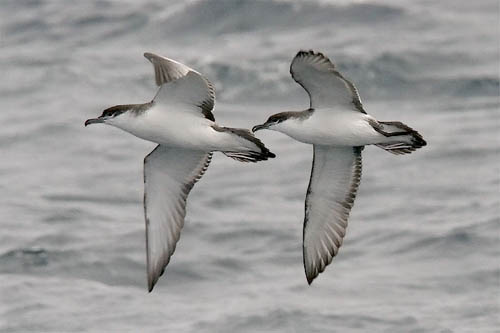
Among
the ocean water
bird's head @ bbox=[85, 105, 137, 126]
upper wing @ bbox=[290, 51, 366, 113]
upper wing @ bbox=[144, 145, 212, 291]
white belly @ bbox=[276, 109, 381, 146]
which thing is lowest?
the ocean water

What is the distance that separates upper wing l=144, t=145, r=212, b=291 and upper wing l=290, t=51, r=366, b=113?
2017 millimetres

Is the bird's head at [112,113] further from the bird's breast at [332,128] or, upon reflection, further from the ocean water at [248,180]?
the ocean water at [248,180]

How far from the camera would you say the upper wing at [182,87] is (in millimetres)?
15540

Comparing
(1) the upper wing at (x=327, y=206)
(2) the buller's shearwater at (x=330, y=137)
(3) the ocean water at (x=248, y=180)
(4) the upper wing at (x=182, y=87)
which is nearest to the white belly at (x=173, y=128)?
(4) the upper wing at (x=182, y=87)

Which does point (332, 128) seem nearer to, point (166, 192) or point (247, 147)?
point (247, 147)

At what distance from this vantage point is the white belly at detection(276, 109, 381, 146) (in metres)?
15.9

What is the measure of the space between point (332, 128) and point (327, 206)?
1.78m

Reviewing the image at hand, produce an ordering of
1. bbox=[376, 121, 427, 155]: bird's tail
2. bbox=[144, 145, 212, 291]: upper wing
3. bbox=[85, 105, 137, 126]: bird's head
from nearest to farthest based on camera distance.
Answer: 1. bbox=[376, 121, 427, 155]: bird's tail
2. bbox=[85, 105, 137, 126]: bird's head
3. bbox=[144, 145, 212, 291]: upper wing

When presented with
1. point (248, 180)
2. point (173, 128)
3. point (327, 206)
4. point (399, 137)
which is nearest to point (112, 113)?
point (173, 128)

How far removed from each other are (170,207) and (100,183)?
22318 mm

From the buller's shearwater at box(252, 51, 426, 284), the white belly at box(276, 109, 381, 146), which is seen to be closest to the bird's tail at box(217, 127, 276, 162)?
the buller's shearwater at box(252, 51, 426, 284)

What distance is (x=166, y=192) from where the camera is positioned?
1747cm

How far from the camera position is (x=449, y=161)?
41812mm

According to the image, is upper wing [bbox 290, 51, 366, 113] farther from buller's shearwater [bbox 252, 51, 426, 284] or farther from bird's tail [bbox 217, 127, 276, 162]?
bird's tail [bbox 217, 127, 276, 162]
